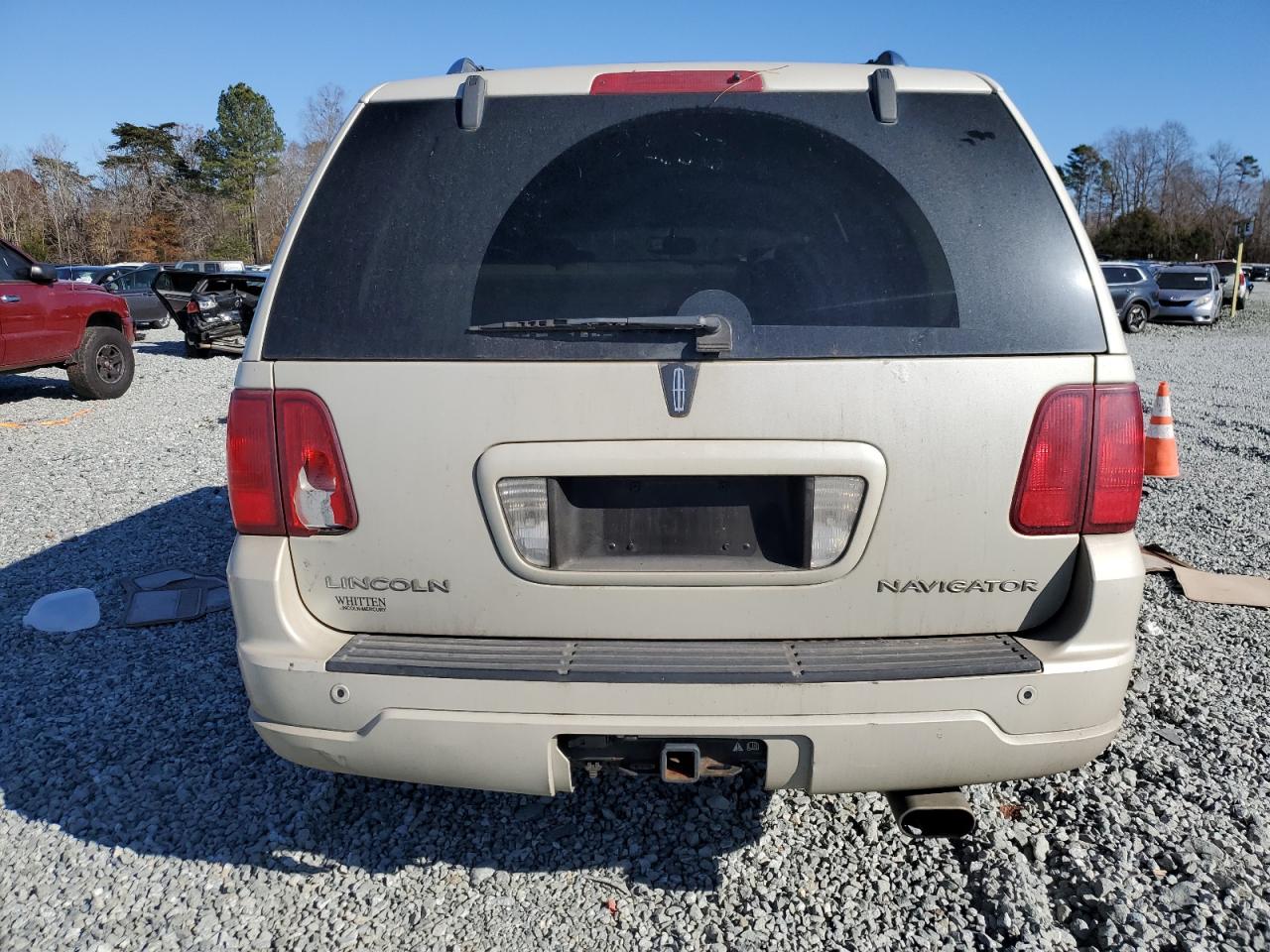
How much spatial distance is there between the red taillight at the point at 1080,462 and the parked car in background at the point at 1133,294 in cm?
2610

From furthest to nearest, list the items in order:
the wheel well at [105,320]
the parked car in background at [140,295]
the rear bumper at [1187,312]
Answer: the rear bumper at [1187,312] → the parked car in background at [140,295] → the wheel well at [105,320]

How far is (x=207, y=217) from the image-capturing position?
59.9 metres

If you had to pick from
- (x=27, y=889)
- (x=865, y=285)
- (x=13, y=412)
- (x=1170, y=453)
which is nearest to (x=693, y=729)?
(x=865, y=285)

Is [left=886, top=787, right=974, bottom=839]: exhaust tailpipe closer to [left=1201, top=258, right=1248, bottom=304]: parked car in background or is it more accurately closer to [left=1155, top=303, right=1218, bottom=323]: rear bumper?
[left=1155, top=303, right=1218, bottom=323]: rear bumper

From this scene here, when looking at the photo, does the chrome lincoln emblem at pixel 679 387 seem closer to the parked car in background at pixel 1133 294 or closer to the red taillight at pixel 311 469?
the red taillight at pixel 311 469

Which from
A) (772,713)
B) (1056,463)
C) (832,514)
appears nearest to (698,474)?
(832,514)

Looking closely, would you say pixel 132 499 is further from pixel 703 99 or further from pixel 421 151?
pixel 703 99

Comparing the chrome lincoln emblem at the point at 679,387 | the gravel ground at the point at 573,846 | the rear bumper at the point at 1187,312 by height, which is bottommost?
the gravel ground at the point at 573,846

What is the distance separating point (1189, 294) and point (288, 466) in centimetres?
2997

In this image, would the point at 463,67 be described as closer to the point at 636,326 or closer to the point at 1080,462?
the point at 636,326

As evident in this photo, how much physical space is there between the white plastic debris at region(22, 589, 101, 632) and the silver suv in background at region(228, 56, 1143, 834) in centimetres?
285

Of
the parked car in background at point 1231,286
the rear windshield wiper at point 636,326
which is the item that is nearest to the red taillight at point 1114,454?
the rear windshield wiper at point 636,326

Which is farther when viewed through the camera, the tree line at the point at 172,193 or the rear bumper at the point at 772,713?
the tree line at the point at 172,193

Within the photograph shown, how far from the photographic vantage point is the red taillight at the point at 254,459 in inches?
83.0
